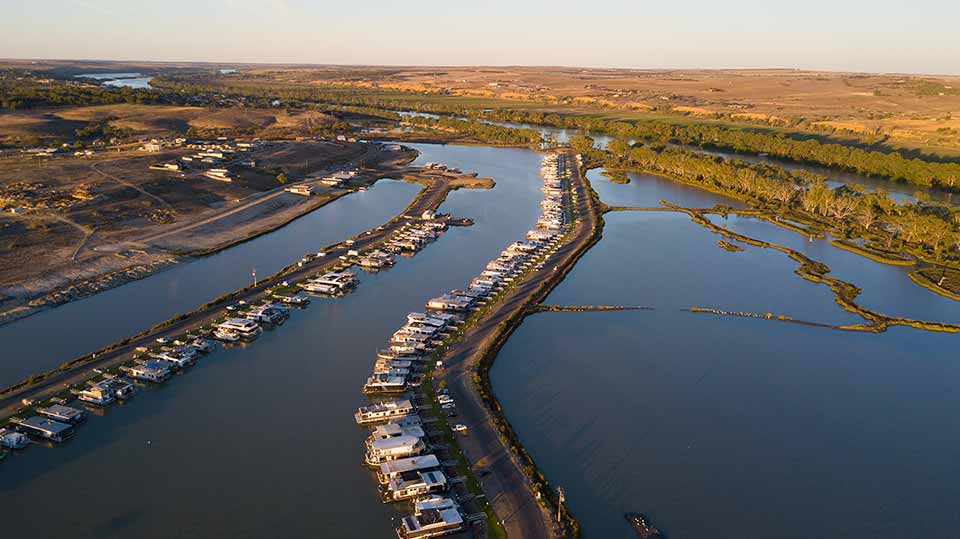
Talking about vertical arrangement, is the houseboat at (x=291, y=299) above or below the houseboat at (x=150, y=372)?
above

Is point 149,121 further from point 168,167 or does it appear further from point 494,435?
point 494,435

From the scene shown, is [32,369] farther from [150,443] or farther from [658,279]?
[658,279]

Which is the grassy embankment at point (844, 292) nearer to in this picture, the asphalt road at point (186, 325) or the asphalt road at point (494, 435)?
the asphalt road at point (494, 435)

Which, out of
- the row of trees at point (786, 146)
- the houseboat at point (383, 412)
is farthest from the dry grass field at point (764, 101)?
the houseboat at point (383, 412)

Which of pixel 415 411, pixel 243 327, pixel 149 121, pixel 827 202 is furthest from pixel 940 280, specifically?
pixel 149 121

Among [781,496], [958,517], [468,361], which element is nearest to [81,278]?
[468,361]

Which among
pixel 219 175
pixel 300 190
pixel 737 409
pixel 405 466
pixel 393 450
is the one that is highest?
pixel 219 175
